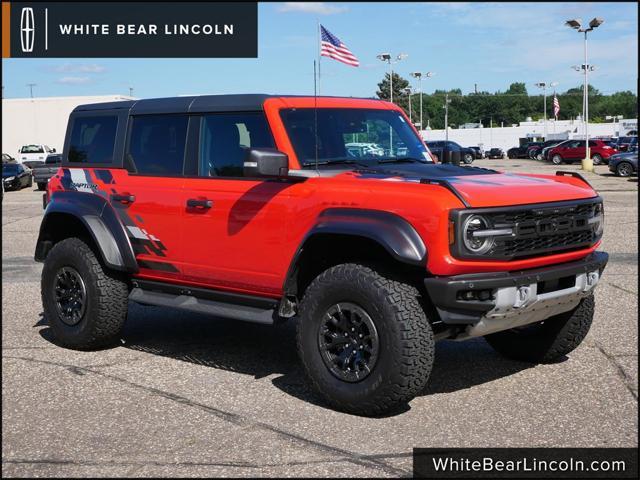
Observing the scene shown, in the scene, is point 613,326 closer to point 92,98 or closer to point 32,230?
point 32,230

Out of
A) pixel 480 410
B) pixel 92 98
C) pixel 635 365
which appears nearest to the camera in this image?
pixel 480 410

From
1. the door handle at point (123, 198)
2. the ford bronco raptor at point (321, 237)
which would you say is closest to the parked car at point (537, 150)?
the ford bronco raptor at point (321, 237)

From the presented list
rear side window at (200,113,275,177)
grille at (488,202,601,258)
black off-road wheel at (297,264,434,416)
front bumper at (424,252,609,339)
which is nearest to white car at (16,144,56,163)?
rear side window at (200,113,275,177)

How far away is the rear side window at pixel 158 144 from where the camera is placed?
632 centimetres

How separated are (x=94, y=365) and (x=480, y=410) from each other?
2893 millimetres

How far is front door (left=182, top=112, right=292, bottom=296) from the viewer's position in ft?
18.2

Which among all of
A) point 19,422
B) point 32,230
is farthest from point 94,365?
point 32,230

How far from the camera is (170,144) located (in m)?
6.40

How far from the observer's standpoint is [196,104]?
6297 mm

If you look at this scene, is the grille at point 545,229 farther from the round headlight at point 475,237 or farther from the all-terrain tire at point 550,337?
the all-terrain tire at point 550,337

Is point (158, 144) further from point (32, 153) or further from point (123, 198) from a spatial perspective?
point (32, 153)

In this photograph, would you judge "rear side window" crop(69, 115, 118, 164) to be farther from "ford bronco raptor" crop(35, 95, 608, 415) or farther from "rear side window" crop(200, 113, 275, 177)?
"rear side window" crop(200, 113, 275, 177)

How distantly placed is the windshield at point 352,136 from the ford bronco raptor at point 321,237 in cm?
1

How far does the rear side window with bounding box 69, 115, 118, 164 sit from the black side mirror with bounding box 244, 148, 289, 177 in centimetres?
200
